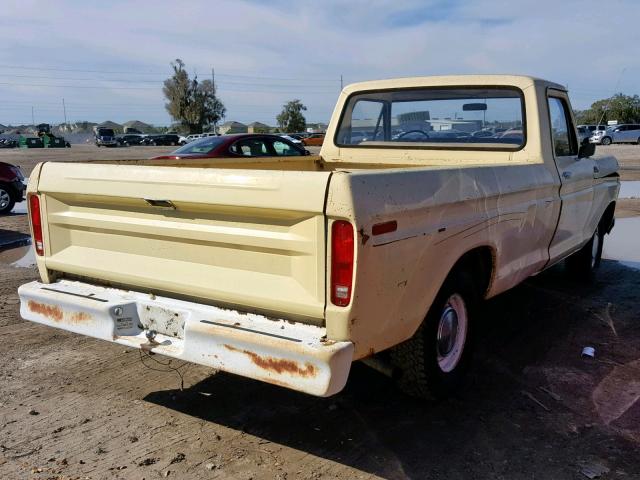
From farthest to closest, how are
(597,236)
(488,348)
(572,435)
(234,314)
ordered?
(597,236) → (488,348) → (572,435) → (234,314)

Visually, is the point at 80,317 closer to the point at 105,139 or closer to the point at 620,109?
the point at 105,139

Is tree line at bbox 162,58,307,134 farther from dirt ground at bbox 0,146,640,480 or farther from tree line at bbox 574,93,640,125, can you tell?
dirt ground at bbox 0,146,640,480

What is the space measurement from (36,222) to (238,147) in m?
8.34

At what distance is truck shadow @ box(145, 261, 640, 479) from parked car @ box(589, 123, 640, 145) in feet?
152

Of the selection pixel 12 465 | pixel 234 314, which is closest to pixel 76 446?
pixel 12 465

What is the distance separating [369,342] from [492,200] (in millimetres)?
1307

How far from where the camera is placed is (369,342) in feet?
9.36

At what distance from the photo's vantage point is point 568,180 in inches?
190

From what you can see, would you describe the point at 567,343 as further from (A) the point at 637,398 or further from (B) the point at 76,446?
(B) the point at 76,446

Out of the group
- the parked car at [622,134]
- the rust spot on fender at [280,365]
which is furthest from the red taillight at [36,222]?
the parked car at [622,134]

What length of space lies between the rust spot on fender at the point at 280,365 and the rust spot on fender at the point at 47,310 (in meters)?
1.21

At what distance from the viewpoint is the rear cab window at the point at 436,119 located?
475cm

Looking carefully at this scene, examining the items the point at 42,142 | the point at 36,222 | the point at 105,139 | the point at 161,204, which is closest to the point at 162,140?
the point at 105,139

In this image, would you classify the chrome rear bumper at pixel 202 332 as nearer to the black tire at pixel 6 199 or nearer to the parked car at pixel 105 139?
the black tire at pixel 6 199
